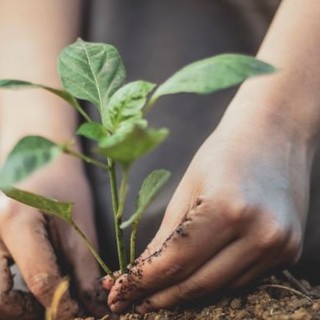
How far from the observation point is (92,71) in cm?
74

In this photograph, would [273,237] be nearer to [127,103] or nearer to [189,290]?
[189,290]

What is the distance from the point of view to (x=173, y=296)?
0.81 meters

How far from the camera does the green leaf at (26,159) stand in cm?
51

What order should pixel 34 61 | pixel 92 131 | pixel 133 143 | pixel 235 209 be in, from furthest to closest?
pixel 34 61
pixel 235 209
pixel 92 131
pixel 133 143

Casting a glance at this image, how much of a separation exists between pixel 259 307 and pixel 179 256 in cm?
10

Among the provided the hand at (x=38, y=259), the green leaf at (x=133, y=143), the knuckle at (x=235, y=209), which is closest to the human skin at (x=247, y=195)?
the knuckle at (x=235, y=209)

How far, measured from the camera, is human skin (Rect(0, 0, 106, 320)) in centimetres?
93

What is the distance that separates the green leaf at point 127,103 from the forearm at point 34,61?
434 mm

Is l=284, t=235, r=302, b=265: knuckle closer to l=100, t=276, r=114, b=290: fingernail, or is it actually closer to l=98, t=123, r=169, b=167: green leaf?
l=100, t=276, r=114, b=290: fingernail

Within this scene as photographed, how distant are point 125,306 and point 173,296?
59mm

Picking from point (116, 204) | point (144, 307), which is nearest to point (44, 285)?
point (144, 307)

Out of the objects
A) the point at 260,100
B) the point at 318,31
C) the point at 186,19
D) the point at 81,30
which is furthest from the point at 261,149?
the point at 81,30

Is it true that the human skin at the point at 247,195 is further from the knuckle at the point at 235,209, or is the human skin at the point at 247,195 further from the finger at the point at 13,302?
the finger at the point at 13,302

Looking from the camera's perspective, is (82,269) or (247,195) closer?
Result: (247,195)
